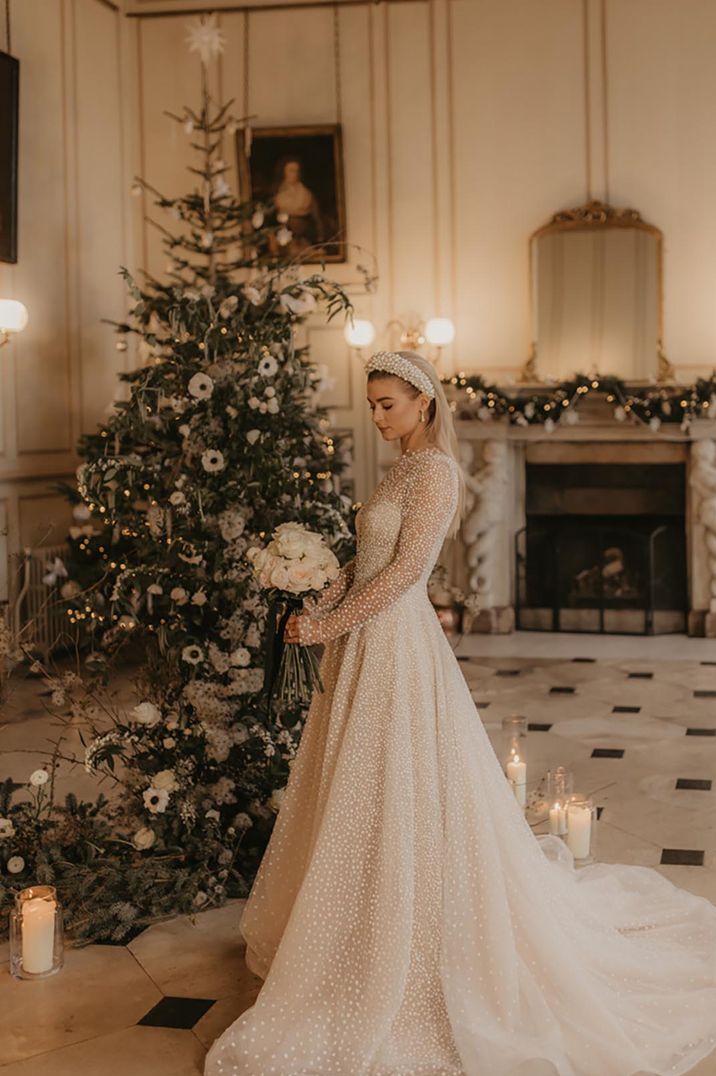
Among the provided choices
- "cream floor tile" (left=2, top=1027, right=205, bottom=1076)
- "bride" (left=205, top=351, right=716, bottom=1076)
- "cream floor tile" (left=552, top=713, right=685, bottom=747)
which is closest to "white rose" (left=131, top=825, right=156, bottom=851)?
"bride" (left=205, top=351, right=716, bottom=1076)

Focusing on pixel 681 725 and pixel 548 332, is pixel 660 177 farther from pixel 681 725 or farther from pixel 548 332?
pixel 681 725

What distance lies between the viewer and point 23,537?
7773 mm

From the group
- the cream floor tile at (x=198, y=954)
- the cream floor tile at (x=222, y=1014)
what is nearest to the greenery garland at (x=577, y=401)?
the cream floor tile at (x=198, y=954)

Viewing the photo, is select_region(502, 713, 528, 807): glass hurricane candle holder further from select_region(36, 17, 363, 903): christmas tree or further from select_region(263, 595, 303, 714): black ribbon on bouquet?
select_region(263, 595, 303, 714): black ribbon on bouquet

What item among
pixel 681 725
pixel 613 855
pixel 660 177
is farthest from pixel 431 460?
pixel 660 177

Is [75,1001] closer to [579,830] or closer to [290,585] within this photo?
[290,585]

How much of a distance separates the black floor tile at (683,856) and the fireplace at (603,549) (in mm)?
4569

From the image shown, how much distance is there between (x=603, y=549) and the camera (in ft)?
28.8

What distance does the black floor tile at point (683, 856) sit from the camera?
4.02 m

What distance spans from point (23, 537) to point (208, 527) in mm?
4159

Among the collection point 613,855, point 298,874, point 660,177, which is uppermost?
point 660,177

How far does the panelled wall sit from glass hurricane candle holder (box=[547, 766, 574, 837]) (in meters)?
5.15

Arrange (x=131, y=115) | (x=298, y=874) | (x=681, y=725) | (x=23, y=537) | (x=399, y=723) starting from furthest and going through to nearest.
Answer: (x=131, y=115) < (x=23, y=537) < (x=681, y=725) < (x=298, y=874) < (x=399, y=723)

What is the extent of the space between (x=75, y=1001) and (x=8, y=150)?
544 centimetres
